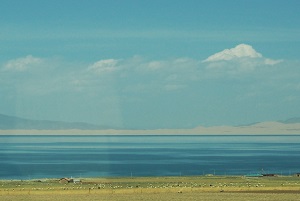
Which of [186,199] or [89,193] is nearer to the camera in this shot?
[186,199]

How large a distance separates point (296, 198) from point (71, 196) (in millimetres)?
20290

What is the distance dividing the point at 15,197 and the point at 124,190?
13.5 m

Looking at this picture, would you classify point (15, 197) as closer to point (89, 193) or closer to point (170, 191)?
point (89, 193)

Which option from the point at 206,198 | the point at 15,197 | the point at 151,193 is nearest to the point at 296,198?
the point at 206,198

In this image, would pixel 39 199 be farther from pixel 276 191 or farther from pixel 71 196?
pixel 276 191

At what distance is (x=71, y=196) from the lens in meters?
67.9

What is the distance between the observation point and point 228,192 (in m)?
73.4

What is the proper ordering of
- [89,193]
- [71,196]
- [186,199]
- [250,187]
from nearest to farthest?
1. [186,199]
2. [71,196]
3. [89,193]
4. [250,187]

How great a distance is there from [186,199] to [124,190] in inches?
539

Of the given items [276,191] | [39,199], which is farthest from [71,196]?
[276,191]

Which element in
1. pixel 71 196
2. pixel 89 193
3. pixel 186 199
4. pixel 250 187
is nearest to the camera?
pixel 186 199

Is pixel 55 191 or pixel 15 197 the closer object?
pixel 15 197

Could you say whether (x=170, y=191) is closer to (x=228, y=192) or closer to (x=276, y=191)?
(x=228, y=192)

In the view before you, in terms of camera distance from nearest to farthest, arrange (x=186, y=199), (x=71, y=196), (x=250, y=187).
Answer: (x=186, y=199) < (x=71, y=196) < (x=250, y=187)
